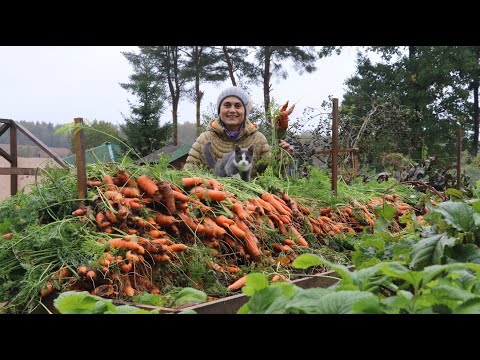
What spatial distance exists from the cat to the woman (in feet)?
0.85

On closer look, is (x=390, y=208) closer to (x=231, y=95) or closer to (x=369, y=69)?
(x=231, y=95)

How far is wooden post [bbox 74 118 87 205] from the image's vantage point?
8.99 ft

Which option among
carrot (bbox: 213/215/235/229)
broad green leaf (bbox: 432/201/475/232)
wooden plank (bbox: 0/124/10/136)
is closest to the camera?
broad green leaf (bbox: 432/201/475/232)

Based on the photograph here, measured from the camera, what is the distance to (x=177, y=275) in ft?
10.1

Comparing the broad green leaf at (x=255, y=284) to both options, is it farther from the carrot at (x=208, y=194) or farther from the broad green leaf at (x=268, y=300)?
the carrot at (x=208, y=194)

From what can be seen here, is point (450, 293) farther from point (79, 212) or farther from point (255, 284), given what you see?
point (79, 212)

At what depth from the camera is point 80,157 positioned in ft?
9.36

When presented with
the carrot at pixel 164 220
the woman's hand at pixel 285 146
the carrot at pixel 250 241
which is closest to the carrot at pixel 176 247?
the carrot at pixel 164 220

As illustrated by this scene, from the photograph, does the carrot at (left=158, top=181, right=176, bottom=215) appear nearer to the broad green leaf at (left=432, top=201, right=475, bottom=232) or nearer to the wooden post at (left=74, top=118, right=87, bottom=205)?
the wooden post at (left=74, top=118, right=87, bottom=205)

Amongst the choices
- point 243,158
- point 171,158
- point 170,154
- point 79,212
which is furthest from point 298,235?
point 79,212

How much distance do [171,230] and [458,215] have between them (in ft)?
6.54

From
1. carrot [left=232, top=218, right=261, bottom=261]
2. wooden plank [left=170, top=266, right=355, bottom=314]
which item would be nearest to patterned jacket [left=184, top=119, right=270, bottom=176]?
carrot [left=232, top=218, right=261, bottom=261]

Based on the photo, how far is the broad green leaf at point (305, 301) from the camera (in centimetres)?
73
